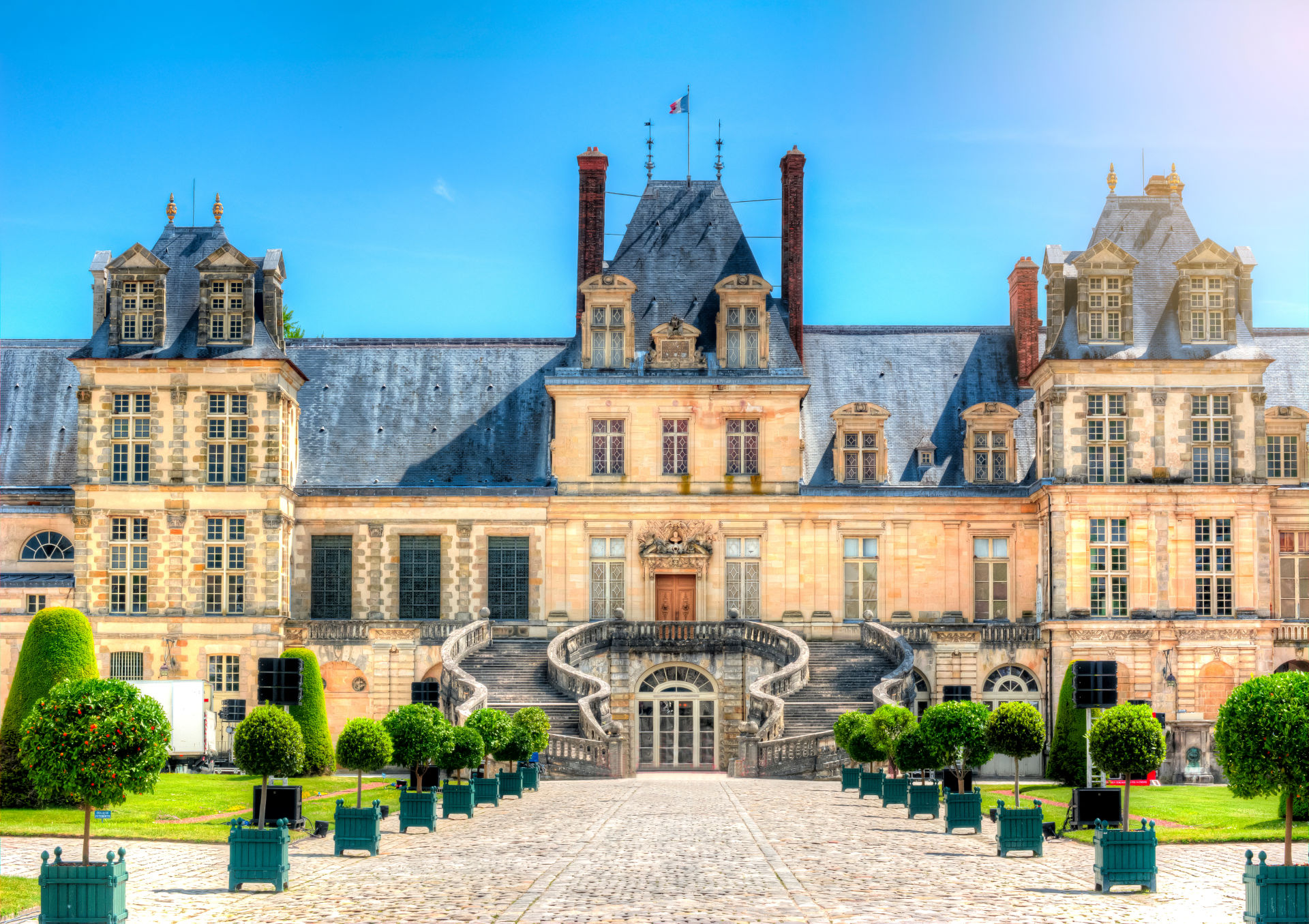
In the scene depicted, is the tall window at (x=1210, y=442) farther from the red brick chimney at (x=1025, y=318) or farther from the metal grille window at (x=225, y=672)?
the metal grille window at (x=225, y=672)

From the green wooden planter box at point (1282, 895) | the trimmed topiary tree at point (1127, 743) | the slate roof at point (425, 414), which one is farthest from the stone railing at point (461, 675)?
the green wooden planter box at point (1282, 895)

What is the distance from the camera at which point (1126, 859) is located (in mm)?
20891

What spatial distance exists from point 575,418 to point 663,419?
271 cm

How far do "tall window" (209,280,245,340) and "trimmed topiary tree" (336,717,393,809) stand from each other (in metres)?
24.3

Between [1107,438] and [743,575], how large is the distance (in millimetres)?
11585

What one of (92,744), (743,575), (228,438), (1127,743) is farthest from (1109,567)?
(92,744)

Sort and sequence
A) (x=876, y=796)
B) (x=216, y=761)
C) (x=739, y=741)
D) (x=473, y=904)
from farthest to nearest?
(x=216, y=761)
(x=739, y=741)
(x=876, y=796)
(x=473, y=904)

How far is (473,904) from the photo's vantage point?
19.1m

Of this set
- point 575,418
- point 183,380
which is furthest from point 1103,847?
point 183,380

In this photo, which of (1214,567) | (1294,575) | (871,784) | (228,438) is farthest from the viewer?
(1294,575)

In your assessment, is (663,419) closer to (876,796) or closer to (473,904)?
(876,796)

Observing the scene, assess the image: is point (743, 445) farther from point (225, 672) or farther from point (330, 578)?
point (225, 672)

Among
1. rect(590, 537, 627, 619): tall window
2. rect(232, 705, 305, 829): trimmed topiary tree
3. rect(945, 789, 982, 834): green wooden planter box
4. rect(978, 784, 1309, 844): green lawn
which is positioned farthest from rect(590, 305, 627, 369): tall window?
rect(232, 705, 305, 829): trimmed topiary tree

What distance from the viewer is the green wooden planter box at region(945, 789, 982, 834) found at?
27.9 meters
